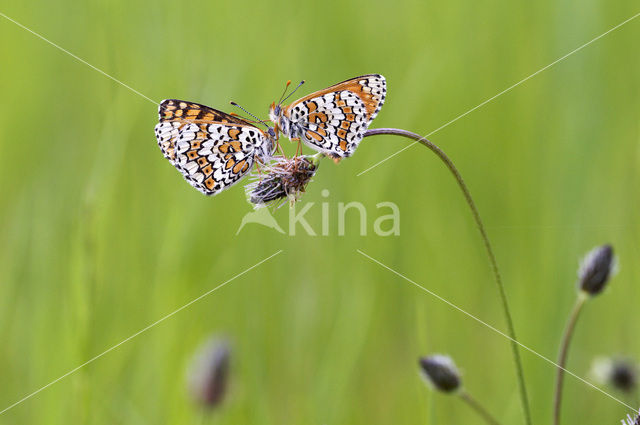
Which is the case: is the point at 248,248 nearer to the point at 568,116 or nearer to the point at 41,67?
the point at 568,116

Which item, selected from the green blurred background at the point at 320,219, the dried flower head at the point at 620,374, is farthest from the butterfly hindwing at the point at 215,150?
the dried flower head at the point at 620,374

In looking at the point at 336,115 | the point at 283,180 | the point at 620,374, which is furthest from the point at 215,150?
the point at 620,374

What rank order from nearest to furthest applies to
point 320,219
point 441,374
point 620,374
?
point 441,374, point 620,374, point 320,219

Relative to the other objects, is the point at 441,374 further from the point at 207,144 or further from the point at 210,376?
the point at 207,144

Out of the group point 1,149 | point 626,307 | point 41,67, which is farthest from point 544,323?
point 41,67

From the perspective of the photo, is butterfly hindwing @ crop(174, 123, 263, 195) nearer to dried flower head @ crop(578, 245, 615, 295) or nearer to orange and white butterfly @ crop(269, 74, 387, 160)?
orange and white butterfly @ crop(269, 74, 387, 160)

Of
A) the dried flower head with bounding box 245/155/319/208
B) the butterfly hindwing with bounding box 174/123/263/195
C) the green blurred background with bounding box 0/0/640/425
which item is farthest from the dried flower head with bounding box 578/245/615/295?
the butterfly hindwing with bounding box 174/123/263/195
